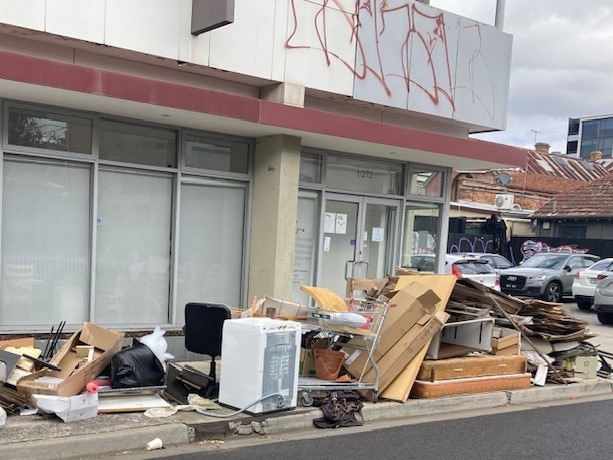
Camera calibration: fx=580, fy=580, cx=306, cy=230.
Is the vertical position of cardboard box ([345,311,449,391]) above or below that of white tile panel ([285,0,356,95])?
below

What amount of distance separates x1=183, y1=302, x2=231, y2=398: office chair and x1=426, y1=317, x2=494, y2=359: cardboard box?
266 cm

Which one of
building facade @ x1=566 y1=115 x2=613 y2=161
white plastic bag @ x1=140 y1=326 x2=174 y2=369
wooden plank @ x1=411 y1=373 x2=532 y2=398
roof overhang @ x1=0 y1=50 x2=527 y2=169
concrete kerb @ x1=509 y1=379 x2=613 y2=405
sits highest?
building facade @ x1=566 y1=115 x2=613 y2=161

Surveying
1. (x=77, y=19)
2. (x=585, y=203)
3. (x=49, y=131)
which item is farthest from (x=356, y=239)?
(x=585, y=203)

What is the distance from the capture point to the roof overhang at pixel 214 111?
647 cm

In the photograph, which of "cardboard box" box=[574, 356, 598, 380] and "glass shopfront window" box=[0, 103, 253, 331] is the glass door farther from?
"cardboard box" box=[574, 356, 598, 380]

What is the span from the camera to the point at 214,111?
7508mm

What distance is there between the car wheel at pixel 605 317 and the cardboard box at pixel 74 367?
13304mm

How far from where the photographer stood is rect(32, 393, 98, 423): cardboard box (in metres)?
5.20

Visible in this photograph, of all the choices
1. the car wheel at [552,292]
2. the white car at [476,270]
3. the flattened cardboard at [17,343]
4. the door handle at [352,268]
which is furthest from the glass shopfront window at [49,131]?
the car wheel at [552,292]

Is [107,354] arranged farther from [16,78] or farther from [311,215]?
[311,215]

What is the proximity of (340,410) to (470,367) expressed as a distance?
2.09 metres

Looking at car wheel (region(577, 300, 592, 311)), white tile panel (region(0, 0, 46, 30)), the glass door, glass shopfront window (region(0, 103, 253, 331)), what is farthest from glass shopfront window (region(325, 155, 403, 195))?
car wheel (region(577, 300, 592, 311))

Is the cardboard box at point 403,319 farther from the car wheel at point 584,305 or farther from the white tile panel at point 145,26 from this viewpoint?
the car wheel at point 584,305

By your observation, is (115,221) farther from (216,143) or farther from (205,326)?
(205,326)
